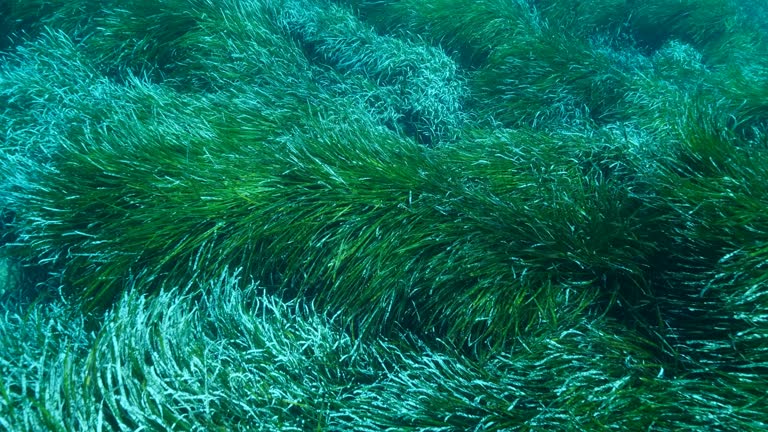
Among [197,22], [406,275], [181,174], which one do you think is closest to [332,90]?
[197,22]

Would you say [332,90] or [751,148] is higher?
[751,148]

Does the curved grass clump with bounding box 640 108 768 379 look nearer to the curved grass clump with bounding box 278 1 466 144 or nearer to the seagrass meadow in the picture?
the seagrass meadow

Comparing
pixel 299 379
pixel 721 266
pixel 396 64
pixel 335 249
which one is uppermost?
pixel 721 266

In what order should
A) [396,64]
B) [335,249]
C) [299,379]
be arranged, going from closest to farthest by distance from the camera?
[299,379] → [335,249] → [396,64]

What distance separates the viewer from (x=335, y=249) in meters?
2.23

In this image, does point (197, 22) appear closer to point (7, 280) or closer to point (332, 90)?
point (332, 90)

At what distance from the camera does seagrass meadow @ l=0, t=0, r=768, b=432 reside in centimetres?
167

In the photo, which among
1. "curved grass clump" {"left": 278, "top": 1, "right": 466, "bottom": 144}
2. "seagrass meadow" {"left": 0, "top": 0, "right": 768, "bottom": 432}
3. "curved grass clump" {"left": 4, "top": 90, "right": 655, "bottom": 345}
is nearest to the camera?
"seagrass meadow" {"left": 0, "top": 0, "right": 768, "bottom": 432}

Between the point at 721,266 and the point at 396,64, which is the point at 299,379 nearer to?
the point at 721,266

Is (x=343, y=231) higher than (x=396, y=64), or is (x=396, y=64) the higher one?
(x=396, y=64)

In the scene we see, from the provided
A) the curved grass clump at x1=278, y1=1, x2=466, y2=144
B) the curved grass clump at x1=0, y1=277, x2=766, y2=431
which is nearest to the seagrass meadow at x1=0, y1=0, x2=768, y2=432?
the curved grass clump at x1=0, y1=277, x2=766, y2=431

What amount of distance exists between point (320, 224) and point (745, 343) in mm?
1776

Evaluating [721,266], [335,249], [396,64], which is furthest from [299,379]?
[396,64]

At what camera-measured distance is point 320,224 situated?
2.26 m
